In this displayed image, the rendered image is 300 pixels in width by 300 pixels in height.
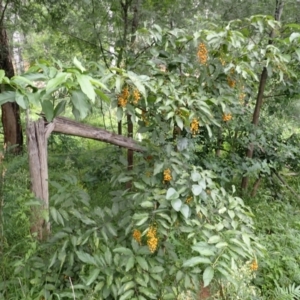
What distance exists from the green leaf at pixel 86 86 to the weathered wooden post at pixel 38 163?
94 centimetres

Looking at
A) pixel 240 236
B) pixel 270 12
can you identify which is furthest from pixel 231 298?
pixel 270 12

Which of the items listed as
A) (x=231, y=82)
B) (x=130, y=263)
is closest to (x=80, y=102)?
(x=130, y=263)

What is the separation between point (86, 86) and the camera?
0.80 metres

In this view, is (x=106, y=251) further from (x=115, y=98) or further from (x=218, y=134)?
Result: (x=218, y=134)

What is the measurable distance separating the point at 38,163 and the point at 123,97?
69cm

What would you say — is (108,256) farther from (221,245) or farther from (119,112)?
(119,112)

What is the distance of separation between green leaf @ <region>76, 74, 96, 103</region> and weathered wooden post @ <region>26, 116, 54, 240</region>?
37.1 inches

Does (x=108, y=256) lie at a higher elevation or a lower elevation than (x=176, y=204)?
lower

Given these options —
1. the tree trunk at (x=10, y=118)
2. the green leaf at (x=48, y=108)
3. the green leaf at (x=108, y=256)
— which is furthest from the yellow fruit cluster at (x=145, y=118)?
the tree trunk at (x=10, y=118)

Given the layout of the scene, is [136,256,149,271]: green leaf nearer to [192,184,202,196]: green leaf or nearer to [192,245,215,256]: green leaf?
[192,245,215,256]: green leaf

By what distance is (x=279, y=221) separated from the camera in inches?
118

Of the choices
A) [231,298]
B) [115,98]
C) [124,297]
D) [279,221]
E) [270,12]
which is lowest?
[279,221]

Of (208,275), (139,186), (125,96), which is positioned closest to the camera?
(208,275)

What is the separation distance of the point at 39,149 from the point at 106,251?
2.26 ft
